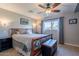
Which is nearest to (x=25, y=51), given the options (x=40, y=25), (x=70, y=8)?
(x=40, y=25)

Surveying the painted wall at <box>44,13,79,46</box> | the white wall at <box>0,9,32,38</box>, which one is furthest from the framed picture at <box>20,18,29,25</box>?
the painted wall at <box>44,13,79,46</box>

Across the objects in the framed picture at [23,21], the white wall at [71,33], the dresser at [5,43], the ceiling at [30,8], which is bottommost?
the dresser at [5,43]

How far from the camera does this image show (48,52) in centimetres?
139

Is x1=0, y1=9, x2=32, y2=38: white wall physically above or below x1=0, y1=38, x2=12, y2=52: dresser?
above

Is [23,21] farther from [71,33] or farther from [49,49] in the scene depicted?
[71,33]

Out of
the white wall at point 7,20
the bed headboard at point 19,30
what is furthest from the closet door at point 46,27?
the white wall at point 7,20

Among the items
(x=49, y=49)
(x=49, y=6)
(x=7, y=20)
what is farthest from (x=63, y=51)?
(x=7, y=20)

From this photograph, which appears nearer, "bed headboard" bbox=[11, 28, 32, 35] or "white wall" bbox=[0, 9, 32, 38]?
"white wall" bbox=[0, 9, 32, 38]

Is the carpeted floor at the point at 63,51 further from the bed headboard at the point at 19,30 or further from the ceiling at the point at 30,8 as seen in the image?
the ceiling at the point at 30,8

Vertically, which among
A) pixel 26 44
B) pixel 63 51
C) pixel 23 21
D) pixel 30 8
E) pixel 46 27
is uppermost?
pixel 30 8

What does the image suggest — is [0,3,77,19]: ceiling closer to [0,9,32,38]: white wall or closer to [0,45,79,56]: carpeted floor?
[0,9,32,38]: white wall

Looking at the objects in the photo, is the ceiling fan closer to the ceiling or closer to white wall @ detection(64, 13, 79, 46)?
the ceiling

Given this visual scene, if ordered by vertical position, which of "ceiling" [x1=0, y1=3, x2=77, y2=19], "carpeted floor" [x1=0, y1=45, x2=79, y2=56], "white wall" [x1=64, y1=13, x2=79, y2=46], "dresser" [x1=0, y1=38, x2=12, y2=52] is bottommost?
"carpeted floor" [x1=0, y1=45, x2=79, y2=56]

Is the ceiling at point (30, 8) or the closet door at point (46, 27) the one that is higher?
the ceiling at point (30, 8)
